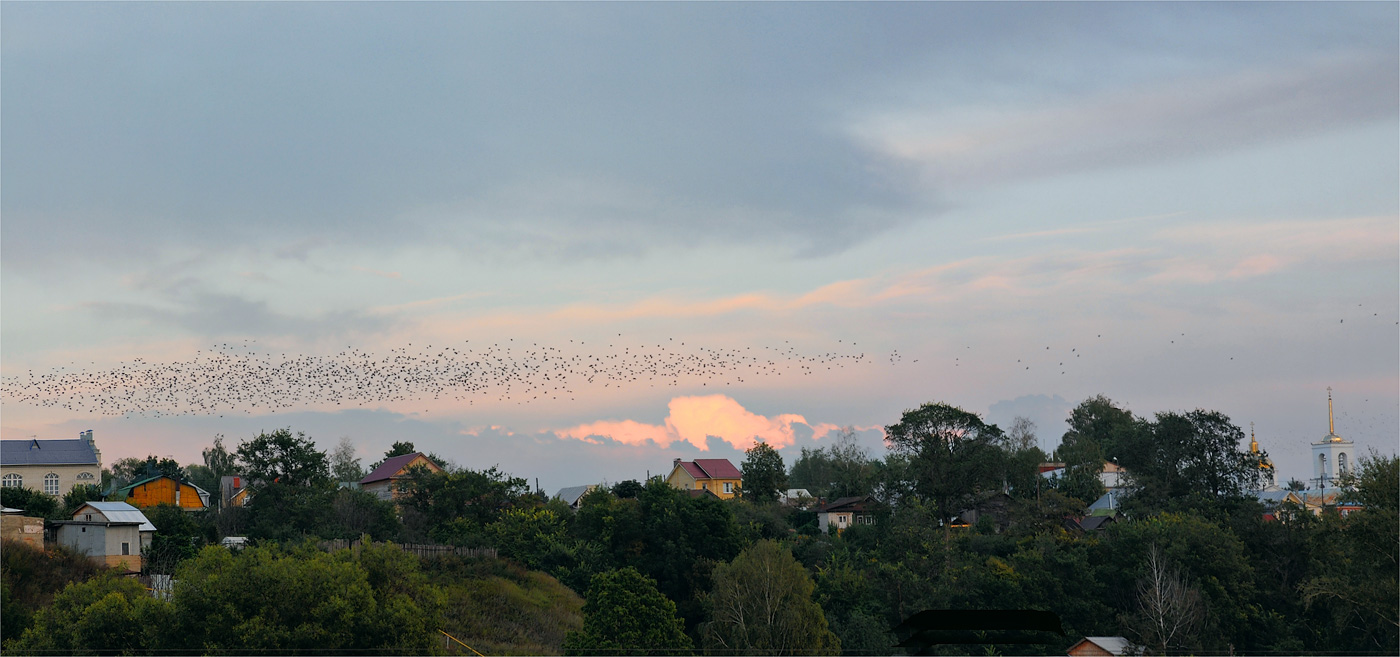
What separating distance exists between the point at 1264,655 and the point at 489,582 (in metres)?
32.5

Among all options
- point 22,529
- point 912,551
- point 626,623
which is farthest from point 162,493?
point 912,551

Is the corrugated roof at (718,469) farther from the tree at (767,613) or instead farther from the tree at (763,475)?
the tree at (767,613)

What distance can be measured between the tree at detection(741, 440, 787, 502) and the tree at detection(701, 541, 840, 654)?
3533 centimetres

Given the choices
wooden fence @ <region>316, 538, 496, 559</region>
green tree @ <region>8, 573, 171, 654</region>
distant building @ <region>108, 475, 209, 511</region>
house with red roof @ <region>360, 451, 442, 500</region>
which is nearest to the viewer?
green tree @ <region>8, 573, 171, 654</region>

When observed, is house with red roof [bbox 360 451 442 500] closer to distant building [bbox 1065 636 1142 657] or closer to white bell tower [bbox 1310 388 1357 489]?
distant building [bbox 1065 636 1142 657]

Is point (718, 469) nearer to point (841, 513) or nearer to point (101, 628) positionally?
point (841, 513)

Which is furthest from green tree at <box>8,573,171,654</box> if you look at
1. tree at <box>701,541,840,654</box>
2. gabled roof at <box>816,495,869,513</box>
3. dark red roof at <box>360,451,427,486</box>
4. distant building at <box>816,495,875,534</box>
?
gabled roof at <box>816,495,869,513</box>

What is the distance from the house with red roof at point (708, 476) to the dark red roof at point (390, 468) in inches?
822

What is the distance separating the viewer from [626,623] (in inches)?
1288

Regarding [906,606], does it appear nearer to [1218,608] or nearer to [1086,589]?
[1086,589]

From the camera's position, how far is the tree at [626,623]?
106ft

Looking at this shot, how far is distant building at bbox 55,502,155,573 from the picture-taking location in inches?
1474

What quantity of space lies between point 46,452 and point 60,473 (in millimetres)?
1478

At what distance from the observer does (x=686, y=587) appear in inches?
1775
